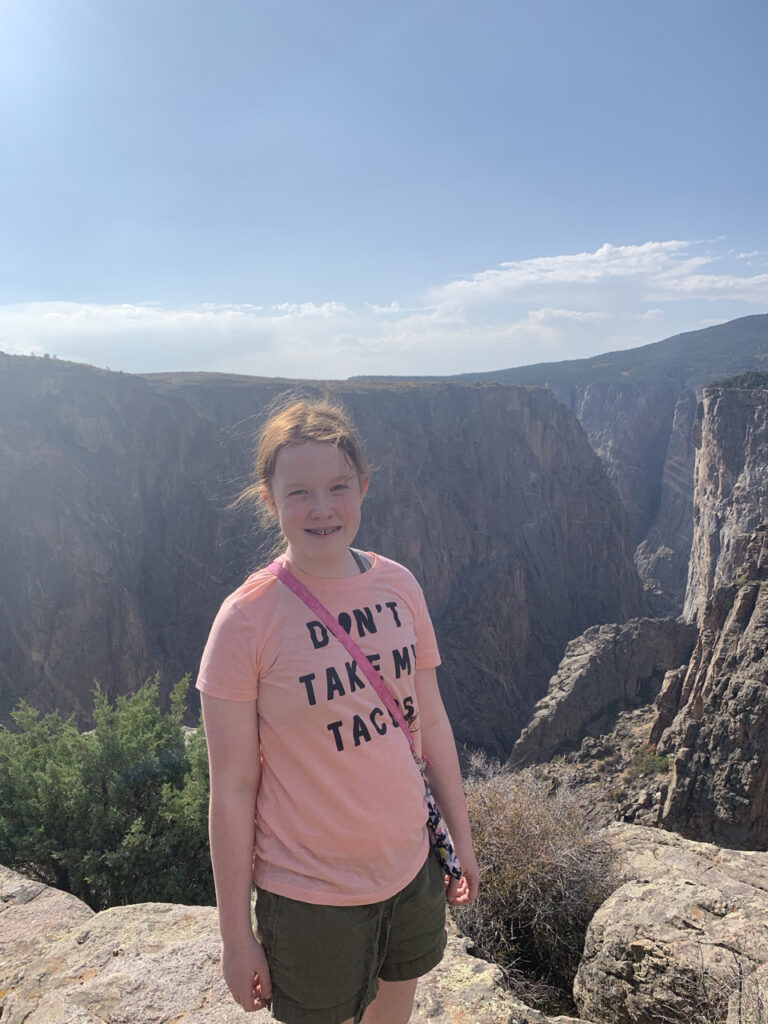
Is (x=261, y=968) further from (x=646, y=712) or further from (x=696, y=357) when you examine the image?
(x=696, y=357)

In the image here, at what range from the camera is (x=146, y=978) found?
9.78ft

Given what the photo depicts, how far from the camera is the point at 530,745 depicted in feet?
89.1

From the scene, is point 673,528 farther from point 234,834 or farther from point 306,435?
point 234,834

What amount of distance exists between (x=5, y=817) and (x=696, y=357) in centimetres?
10425

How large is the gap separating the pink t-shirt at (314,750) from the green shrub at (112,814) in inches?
160

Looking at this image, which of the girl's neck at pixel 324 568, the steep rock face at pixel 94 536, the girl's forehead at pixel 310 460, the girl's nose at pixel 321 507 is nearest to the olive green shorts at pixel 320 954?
the girl's neck at pixel 324 568

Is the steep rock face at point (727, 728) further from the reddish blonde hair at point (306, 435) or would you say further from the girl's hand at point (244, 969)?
the reddish blonde hair at point (306, 435)

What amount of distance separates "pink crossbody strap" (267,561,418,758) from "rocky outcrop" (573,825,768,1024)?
8.24ft

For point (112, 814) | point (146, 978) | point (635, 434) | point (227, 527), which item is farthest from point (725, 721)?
point (635, 434)

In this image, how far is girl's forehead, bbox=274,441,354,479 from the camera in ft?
7.44

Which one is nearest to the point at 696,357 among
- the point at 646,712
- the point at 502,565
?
the point at 502,565

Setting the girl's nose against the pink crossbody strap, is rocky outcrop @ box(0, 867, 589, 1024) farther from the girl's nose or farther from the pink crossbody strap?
the girl's nose

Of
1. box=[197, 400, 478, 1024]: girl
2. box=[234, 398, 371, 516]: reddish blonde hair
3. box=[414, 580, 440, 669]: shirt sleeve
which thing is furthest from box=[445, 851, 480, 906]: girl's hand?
box=[234, 398, 371, 516]: reddish blonde hair

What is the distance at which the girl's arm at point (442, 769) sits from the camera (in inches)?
100
